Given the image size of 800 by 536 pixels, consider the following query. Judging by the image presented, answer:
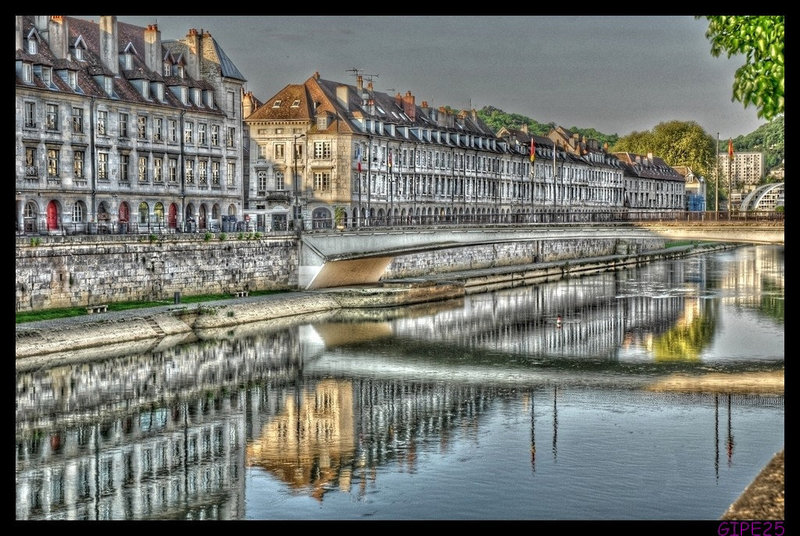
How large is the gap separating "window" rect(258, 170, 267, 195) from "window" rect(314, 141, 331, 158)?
4421 mm

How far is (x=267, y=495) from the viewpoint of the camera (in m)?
24.1

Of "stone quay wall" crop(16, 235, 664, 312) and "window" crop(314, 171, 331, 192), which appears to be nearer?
"stone quay wall" crop(16, 235, 664, 312)

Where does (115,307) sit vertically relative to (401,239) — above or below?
below

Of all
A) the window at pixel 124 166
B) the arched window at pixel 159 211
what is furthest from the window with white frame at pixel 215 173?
the window at pixel 124 166

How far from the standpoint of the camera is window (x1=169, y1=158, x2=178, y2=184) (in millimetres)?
68312

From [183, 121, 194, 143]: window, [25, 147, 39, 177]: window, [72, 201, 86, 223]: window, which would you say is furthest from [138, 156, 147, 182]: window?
[25, 147, 39, 177]: window

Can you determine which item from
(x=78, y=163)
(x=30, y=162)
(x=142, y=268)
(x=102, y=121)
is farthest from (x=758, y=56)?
(x=102, y=121)

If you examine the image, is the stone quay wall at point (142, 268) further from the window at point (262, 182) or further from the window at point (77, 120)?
the window at point (262, 182)

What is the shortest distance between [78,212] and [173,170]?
8.43 meters

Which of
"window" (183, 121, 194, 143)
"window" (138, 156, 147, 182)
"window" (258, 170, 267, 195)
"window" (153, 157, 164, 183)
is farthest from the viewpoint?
"window" (258, 170, 267, 195)

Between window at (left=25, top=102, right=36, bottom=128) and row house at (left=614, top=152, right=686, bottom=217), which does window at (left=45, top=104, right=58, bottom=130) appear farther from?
row house at (left=614, top=152, right=686, bottom=217)

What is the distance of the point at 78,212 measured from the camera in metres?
61.7

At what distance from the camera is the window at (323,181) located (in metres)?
88.1

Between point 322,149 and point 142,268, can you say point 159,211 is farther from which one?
point 322,149
